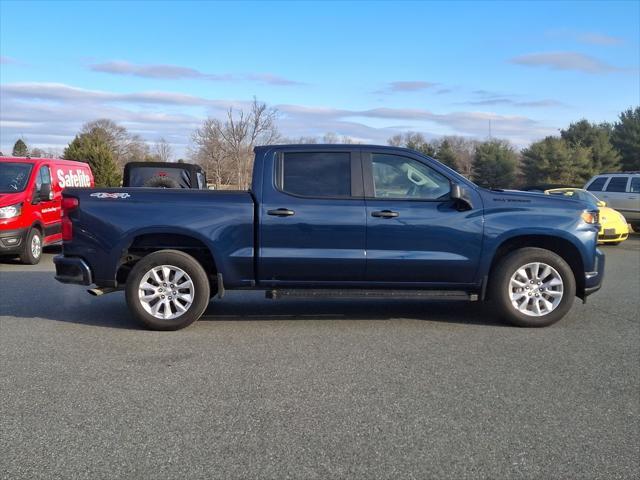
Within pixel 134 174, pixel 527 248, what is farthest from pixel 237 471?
pixel 134 174

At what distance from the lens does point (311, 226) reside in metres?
6.41

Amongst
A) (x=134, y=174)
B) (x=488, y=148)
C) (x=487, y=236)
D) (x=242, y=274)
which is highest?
(x=488, y=148)

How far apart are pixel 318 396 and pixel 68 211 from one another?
3.63 metres

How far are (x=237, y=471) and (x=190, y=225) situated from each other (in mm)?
3434

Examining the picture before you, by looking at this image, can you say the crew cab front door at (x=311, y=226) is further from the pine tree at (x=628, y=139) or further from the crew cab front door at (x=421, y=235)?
the pine tree at (x=628, y=139)

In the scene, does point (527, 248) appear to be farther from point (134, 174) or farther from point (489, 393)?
point (134, 174)

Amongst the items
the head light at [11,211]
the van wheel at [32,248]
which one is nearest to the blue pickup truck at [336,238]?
the head light at [11,211]

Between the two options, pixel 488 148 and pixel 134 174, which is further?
pixel 488 148

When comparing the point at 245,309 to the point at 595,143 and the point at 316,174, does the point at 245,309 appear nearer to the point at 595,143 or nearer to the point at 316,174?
the point at 316,174

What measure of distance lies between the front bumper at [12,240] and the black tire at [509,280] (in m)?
8.58

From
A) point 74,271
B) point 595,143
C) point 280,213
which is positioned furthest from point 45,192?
point 595,143

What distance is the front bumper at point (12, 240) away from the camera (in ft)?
35.9

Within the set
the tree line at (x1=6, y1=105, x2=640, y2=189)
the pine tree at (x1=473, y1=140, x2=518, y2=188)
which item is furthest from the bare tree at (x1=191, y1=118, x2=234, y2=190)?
the pine tree at (x1=473, y1=140, x2=518, y2=188)

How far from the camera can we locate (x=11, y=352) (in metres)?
5.60
